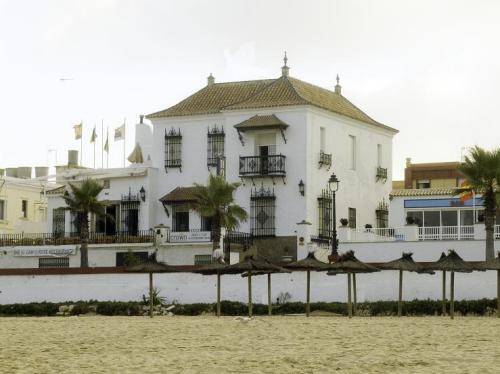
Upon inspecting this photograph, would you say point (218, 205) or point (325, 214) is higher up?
point (218, 205)

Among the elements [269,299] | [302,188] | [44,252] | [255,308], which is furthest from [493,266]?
[44,252]

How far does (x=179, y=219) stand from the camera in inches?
2406

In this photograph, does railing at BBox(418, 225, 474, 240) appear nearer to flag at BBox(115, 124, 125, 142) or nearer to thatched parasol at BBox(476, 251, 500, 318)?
thatched parasol at BBox(476, 251, 500, 318)

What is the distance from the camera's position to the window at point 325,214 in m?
59.2

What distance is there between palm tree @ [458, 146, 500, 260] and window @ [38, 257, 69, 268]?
19.8 metres

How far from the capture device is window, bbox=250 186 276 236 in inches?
2317

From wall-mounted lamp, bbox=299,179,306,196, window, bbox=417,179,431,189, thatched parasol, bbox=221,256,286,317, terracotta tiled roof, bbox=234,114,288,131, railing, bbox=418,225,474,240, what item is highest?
terracotta tiled roof, bbox=234,114,288,131

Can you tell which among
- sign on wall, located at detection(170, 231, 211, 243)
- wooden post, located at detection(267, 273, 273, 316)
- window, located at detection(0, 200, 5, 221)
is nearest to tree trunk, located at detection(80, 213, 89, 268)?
sign on wall, located at detection(170, 231, 211, 243)

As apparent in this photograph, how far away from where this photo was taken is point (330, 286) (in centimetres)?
4669

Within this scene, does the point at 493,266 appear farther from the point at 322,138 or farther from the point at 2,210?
the point at 2,210

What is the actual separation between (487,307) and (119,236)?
22.1 metres

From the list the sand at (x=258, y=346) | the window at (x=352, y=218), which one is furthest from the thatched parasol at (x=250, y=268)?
the window at (x=352, y=218)

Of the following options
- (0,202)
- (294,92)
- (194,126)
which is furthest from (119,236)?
(0,202)

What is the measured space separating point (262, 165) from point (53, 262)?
10523 millimetres
